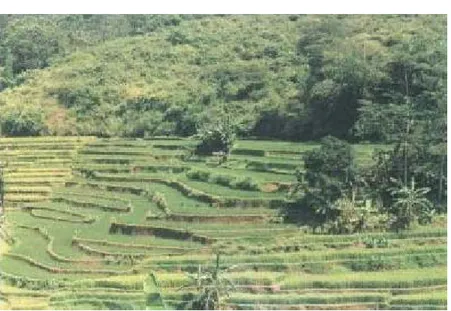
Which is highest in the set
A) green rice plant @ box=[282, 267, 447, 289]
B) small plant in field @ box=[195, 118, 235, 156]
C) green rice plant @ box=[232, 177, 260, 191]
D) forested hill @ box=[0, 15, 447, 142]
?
forested hill @ box=[0, 15, 447, 142]

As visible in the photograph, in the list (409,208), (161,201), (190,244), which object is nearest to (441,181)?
(409,208)

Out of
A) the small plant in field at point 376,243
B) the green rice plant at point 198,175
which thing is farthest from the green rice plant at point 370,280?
the green rice plant at point 198,175

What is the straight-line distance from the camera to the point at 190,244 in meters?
17.5

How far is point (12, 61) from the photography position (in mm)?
Result: 35844

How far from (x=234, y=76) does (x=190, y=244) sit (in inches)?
475

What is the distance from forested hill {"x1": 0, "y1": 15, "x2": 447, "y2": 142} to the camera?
74.6 ft

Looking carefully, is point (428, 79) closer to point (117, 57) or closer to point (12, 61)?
point (117, 57)

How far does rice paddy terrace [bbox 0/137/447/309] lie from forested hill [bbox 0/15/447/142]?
66.6 inches

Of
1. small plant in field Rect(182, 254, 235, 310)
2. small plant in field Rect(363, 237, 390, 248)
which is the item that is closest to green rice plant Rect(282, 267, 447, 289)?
small plant in field Rect(363, 237, 390, 248)

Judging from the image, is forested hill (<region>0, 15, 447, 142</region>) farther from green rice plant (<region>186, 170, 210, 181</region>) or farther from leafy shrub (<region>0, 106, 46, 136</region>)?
green rice plant (<region>186, 170, 210, 181</region>)

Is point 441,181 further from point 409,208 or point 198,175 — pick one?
point 198,175

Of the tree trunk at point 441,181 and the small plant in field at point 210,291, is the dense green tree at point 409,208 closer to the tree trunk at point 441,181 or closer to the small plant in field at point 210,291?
the tree trunk at point 441,181

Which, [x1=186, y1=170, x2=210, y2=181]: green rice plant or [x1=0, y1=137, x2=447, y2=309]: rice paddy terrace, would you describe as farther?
[x1=186, y1=170, x2=210, y2=181]: green rice plant

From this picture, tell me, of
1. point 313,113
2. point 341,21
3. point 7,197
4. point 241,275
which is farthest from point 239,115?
point 241,275
